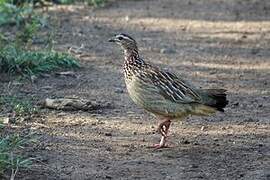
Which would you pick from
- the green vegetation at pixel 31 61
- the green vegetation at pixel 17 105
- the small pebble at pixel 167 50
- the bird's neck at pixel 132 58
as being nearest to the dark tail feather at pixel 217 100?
the bird's neck at pixel 132 58

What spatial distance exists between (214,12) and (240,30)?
1951 millimetres

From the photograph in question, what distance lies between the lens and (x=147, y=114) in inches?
358

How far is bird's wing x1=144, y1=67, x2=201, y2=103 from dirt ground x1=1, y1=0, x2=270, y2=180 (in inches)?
19.1

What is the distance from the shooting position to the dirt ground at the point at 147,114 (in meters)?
7.13

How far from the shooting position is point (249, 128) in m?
8.46

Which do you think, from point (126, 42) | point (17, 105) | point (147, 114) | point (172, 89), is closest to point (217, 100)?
point (172, 89)

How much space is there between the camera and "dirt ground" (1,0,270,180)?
7133 millimetres

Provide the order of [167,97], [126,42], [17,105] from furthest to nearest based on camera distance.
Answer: [17,105] < [126,42] < [167,97]

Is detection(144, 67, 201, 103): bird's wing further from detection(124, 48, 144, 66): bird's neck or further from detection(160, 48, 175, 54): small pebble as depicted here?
detection(160, 48, 175, 54): small pebble

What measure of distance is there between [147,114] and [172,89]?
1.47 meters

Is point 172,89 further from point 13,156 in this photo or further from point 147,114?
point 13,156

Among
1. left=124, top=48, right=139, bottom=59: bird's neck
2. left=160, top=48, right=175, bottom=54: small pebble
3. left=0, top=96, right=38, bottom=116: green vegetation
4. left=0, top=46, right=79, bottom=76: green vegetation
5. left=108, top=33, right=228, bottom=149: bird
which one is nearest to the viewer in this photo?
left=108, top=33, right=228, bottom=149: bird

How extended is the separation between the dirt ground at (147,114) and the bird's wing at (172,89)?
49 cm

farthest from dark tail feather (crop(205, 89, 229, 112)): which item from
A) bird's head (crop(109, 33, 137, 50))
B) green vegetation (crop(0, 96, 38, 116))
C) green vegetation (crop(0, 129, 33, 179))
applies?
green vegetation (crop(0, 96, 38, 116))
